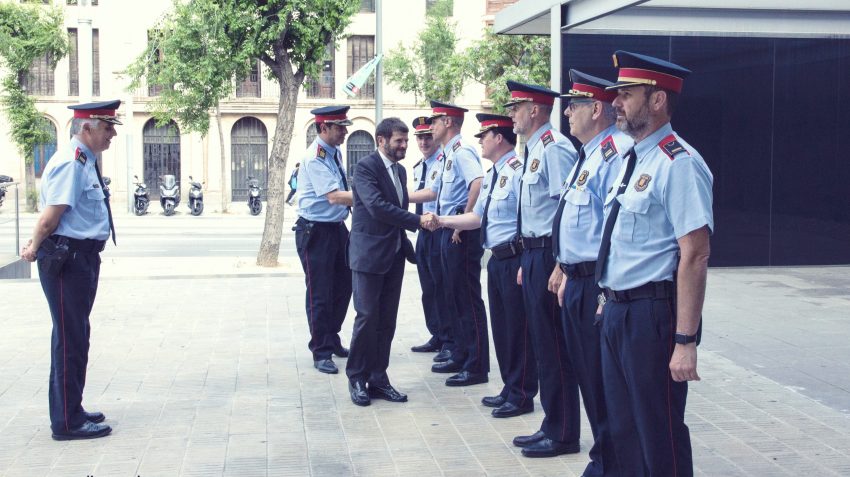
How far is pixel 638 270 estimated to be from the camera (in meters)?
3.97

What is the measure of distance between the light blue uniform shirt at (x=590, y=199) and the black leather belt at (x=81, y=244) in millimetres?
2643

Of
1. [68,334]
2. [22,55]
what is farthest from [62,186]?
[22,55]

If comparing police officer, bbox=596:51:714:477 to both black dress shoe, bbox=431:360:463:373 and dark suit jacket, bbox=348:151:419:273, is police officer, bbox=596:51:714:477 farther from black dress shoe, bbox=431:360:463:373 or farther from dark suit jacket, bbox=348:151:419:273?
black dress shoe, bbox=431:360:463:373

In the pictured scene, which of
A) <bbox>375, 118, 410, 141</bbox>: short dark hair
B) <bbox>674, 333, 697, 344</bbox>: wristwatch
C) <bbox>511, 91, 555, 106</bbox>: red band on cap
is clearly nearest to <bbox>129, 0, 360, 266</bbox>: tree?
<bbox>375, 118, 410, 141</bbox>: short dark hair

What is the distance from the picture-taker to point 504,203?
6.21 m

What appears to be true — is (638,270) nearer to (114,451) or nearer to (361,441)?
(361,441)

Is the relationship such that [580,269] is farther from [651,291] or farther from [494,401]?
[494,401]

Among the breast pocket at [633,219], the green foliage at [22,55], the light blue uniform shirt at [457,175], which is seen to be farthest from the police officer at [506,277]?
the green foliage at [22,55]

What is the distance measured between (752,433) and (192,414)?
3427 millimetres

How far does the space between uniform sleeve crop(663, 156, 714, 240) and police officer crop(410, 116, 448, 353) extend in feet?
12.7

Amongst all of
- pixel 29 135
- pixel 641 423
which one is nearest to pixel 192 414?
pixel 641 423

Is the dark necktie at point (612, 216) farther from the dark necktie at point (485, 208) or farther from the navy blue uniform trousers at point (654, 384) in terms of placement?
the dark necktie at point (485, 208)

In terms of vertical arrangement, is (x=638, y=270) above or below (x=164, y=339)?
above

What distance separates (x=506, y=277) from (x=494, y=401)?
0.89 m
